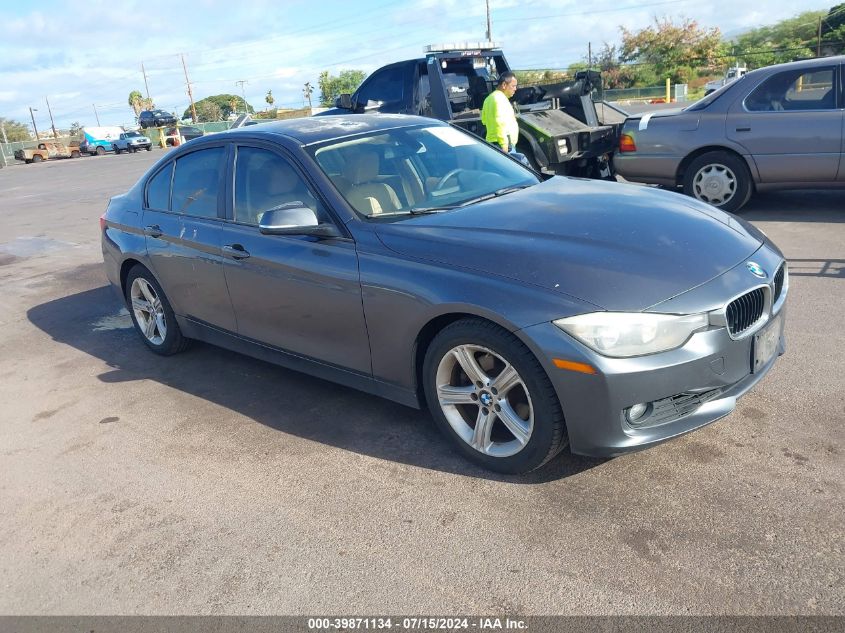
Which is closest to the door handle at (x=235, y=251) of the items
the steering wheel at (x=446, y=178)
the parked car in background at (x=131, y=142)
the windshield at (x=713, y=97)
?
the steering wheel at (x=446, y=178)

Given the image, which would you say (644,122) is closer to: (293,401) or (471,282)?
(293,401)

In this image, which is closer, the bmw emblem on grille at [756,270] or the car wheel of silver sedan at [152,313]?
the bmw emblem on grille at [756,270]

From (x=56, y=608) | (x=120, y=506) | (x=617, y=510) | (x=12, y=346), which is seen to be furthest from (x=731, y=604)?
(x=12, y=346)

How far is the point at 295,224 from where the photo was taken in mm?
3838

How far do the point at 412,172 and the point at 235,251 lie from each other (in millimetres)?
1174

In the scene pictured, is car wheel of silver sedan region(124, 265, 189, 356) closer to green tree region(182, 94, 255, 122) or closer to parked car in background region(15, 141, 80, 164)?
parked car in background region(15, 141, 80, 164)

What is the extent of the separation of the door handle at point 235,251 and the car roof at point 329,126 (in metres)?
0.72

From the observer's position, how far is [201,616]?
9.07 feet

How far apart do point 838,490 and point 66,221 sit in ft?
46.3

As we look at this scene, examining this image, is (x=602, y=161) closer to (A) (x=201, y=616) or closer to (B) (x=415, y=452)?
(B) (x=415, y=452)

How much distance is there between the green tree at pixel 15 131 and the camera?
77.9 m

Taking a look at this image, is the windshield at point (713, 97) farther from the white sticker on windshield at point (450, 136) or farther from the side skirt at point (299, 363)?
the side skirt at point (299, 363)

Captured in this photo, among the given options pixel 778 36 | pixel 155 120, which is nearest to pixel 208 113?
pixel 155 120

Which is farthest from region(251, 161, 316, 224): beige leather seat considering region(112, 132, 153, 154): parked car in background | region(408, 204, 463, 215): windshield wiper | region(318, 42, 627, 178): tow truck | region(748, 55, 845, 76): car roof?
region(112, 132, 153, 154): parked car in background
